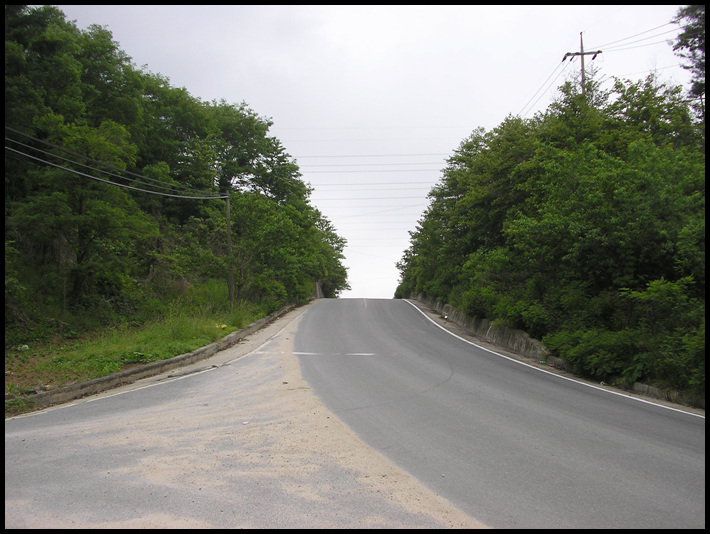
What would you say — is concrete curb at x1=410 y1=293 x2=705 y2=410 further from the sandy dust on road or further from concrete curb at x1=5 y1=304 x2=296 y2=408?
concrete curb at x1=5 y1=304 x2=296 y2=408

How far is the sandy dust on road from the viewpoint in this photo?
4.04 metres

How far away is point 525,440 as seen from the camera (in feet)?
20.9

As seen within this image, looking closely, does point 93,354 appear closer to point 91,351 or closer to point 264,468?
point 91,351

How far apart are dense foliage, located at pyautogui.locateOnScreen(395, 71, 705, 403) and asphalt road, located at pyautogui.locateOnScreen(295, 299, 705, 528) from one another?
5.44 feet

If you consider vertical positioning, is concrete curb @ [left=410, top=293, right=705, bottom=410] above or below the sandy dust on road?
above

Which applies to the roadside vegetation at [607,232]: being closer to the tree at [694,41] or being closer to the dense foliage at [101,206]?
the tree at [694,41]

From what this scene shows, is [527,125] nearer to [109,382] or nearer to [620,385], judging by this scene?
[620,385]

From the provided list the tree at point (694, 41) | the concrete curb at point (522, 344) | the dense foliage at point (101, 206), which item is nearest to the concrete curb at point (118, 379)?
the dense foliage at point (101, 206)

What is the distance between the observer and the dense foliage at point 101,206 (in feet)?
59.3

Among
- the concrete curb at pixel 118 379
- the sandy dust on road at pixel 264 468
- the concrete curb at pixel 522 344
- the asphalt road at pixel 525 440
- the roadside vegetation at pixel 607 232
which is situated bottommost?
the concrete curb at pixel 118 379

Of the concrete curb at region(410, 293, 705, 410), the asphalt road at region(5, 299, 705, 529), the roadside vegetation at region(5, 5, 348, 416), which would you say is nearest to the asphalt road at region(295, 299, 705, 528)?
the asphalt road at region(5, 299, 705, 529)

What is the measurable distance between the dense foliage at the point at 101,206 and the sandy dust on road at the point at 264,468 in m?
10.5

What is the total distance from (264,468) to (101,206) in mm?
16494

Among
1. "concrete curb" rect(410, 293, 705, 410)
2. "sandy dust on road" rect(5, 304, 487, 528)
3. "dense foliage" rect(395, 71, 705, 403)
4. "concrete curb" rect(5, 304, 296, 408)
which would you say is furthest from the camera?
"dense foliage" rect(395, 71, 705, 403)
